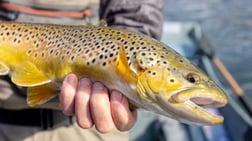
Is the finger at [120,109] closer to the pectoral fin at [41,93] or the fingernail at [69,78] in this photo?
the fingernail at [69,78]

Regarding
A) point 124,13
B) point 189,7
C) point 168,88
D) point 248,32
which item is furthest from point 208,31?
point 168,88

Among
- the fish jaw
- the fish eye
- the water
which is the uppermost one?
the fish eye

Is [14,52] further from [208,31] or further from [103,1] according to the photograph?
[208,31]

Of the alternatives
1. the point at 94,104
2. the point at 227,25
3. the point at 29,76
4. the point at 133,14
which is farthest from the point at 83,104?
the point at 227,25

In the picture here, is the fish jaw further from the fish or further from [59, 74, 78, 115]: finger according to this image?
[59, 74, 78, 115]: finger

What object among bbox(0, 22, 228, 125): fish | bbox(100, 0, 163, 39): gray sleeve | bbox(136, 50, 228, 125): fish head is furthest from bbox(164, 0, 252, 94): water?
bbox(136, 50, 228, 125): fish head

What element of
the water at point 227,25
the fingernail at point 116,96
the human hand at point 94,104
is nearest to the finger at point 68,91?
the human hand at point 94,104

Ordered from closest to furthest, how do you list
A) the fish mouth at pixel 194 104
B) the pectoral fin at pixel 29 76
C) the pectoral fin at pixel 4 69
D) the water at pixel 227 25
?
the fish mouth at pixel 194 104 < the pectoral fin at pixel 29 76 < the pectoral fin at pixel 4 69 < the water at pixel 227 25
